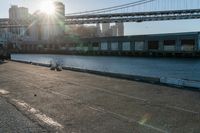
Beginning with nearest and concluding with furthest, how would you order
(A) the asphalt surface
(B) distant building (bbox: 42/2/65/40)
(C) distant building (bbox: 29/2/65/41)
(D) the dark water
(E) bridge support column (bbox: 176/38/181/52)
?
(A) the asphalt surface → (D) the dark water → (E) bridge support column (bbox: 176/38/181/52) → (B) distant building (bbox: 42/2/65/40) → (C) distant building (bbox: 29/2/65/41)

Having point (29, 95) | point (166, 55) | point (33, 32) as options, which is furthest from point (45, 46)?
point (29, 95)

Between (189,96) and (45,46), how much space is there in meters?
136

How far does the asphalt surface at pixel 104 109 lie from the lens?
8008 mm

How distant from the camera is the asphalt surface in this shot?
8.01 meters

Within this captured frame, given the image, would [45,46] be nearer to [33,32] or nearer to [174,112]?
[33,32]

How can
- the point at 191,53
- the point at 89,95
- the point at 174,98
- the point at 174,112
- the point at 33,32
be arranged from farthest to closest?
1. the point at 33,32
2. the point at 191,53
3. the point at 89,95
4. the point at 174,98
5. the point at 174,112

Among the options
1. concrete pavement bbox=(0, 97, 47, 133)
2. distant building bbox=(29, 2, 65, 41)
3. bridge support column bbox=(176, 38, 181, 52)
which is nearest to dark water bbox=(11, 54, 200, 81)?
bridge support column bbox=(176, 38, 181, 52)

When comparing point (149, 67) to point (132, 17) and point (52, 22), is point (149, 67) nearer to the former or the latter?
point (132, 17)

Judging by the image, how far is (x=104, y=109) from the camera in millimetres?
10031

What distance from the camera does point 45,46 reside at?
475 ft

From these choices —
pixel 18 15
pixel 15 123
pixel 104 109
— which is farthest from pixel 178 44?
pixel 18 15

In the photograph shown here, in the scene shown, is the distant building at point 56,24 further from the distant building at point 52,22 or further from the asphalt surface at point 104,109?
the asphalt surface at point 104,109

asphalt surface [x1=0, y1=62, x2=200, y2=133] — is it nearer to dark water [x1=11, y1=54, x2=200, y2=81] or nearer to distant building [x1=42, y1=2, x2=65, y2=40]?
dark water [x1=11, y1=54, x2=200, y2=81]

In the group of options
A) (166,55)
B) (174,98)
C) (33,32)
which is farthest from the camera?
(33,32)
